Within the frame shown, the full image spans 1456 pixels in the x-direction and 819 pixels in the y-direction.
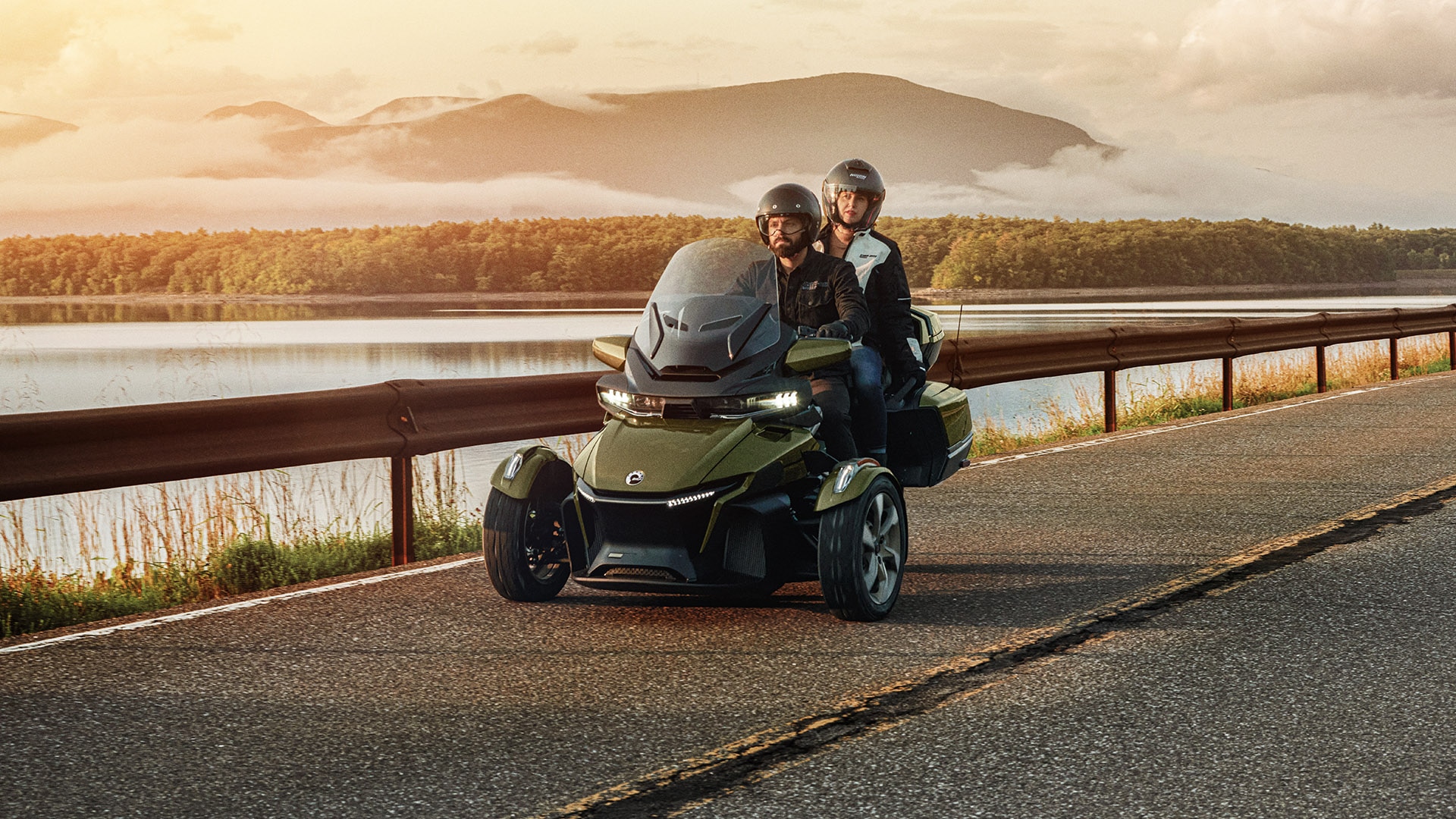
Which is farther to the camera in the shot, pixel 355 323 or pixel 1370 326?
pixel 355 323

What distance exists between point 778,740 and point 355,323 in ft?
222

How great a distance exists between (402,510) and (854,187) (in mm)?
3077

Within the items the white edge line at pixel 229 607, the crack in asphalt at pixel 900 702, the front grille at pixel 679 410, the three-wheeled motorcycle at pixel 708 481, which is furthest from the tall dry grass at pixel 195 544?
the crack in asphalt at pixel 900 702

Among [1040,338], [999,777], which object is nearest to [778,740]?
[999,777]

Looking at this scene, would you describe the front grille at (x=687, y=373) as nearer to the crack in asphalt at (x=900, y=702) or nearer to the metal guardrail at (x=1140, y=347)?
the crack in asphalt at (x=900, y=702)

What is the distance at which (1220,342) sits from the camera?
18.5 m

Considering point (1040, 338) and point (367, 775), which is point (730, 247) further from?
point (1040, 338)

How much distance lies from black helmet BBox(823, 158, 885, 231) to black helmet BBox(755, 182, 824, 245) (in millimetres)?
667

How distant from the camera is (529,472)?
663 centimetres

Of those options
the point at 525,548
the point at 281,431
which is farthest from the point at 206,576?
the point at 525,548

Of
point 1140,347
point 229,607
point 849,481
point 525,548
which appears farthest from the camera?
point 1140,347

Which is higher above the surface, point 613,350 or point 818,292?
point 818,292

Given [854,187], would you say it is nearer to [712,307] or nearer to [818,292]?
[818,292]

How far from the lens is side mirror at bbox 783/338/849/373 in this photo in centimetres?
641
